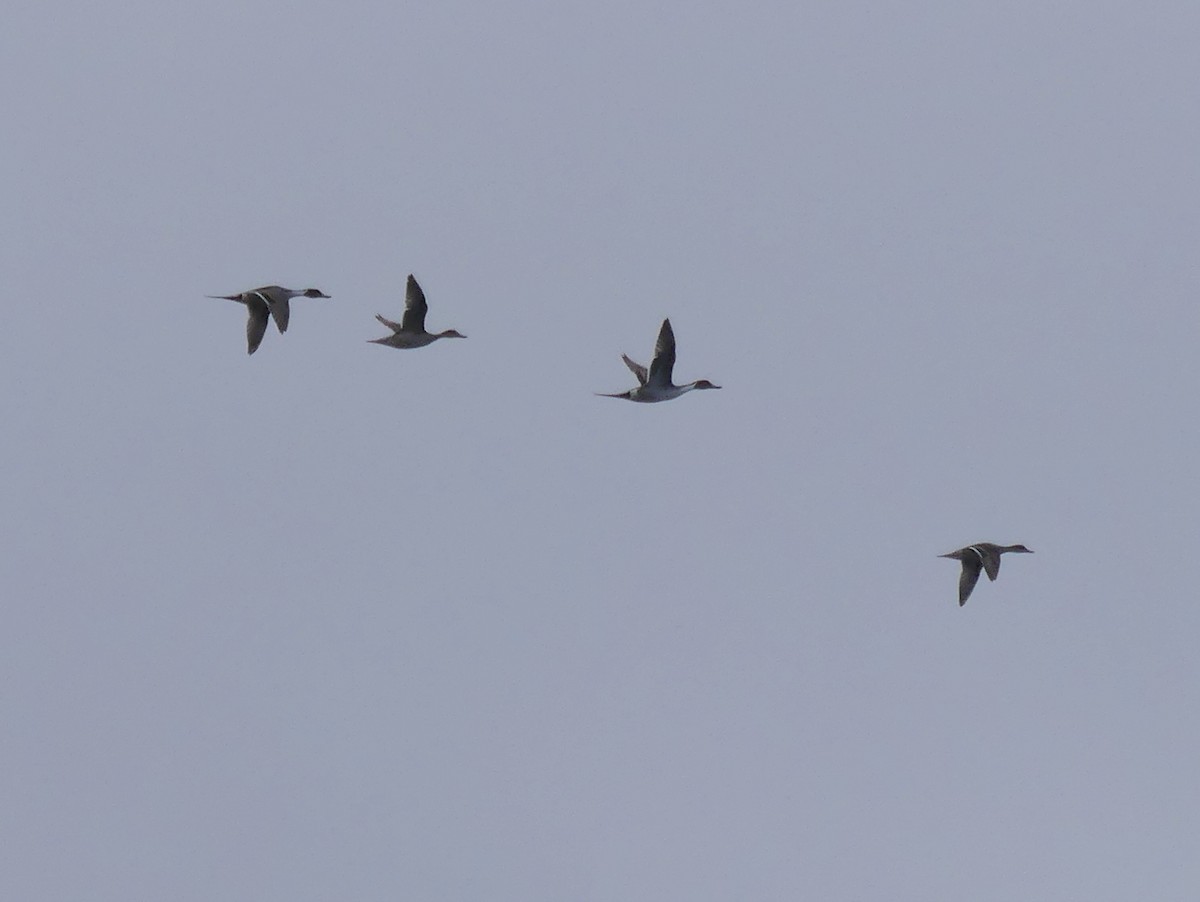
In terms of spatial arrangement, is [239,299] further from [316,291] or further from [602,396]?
[602,396]

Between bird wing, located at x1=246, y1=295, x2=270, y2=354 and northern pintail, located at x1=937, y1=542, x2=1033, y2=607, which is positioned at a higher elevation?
bird wing, located at x1=246, y1=295, x2=270, y2=354

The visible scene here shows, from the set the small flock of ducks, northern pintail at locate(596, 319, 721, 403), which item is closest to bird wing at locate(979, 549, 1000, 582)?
the small flock of ducks

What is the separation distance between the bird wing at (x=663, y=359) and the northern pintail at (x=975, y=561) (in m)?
9.53

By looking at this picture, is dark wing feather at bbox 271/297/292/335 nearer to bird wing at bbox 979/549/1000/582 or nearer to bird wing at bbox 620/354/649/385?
bird wing at bbox 620/354/649/385

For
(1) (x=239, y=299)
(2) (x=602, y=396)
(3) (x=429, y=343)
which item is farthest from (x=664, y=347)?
(1) (x=239, y=299)

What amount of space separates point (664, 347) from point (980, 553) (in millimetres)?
10927

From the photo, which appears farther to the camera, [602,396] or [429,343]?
[429,343]

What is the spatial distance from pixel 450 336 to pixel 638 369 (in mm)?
5110

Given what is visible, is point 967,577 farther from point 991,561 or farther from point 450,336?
point 450,336

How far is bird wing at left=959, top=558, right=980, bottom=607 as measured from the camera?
54.5m

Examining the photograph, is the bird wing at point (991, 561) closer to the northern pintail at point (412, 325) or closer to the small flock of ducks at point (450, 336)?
the small flock of ducks at point (450, 336)

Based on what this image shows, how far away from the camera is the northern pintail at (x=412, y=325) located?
53.0m

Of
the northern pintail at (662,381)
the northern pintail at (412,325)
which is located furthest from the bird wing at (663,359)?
the northern pintail at (412,325)

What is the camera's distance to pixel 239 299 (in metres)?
51.6
